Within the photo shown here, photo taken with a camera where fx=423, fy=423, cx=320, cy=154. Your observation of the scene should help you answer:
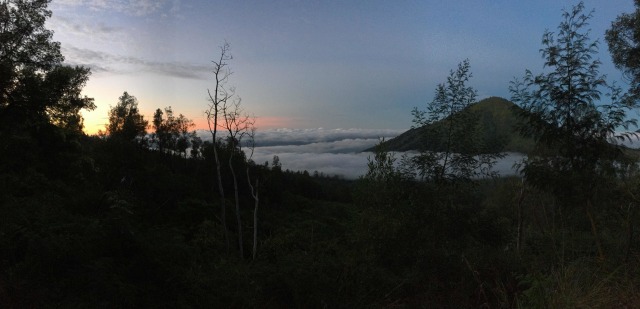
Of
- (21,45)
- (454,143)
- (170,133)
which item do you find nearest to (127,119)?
(170,133)

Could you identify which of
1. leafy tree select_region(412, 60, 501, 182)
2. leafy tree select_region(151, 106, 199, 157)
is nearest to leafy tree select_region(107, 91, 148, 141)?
leafy tree select_region(151, 106, 199, 157)

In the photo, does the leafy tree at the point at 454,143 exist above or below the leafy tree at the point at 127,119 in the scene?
below

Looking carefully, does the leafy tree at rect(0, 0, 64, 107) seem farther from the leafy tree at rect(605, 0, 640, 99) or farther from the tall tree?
the leafy tree at rect(605, 0, 640, 99)

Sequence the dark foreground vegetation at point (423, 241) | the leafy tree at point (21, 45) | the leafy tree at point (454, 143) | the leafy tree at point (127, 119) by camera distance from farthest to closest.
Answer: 1. the leafy tree at point (127, 119)
2. the leafy tree at point (21, 45)
3. the leafy tree at point (454, 143)
4. the dark foreground vegetation at point (423, 241)

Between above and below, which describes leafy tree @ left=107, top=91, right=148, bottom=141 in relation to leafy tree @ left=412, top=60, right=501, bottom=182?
above

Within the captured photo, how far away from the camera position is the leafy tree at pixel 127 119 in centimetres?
5462

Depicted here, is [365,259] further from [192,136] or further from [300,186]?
[300,186]

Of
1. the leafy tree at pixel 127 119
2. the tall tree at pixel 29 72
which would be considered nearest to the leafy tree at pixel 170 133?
the leafy tree at pixel 127 119

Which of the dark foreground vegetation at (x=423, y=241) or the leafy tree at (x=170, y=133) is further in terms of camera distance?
the leafy tree at (x=170, y=133)

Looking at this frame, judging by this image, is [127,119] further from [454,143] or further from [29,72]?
[454,143]

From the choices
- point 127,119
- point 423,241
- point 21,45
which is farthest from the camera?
point 127,119

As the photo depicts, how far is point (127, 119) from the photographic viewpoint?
55.7m

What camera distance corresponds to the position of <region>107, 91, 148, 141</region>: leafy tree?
54625 mm

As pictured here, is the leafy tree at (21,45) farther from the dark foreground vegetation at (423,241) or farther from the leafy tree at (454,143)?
the leafy tree at (454,143)
